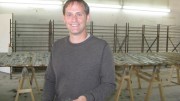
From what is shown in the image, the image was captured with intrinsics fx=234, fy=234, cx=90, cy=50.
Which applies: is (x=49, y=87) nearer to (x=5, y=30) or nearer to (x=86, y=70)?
(x=86, y=70)

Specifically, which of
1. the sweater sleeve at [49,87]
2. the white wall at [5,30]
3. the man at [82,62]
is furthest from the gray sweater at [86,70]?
the white wall at [5,30]

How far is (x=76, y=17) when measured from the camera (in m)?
1.31

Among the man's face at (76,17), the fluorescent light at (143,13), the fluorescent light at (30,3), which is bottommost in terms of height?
the man's face at (76,17)

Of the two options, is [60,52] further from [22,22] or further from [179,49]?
[179,49]

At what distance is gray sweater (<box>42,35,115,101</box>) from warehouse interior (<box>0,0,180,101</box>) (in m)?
4.01

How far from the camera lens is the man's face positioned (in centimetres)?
131

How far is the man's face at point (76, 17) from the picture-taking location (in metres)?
1.31

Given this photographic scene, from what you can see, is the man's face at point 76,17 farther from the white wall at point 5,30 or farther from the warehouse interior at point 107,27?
the white wall at point 5,30

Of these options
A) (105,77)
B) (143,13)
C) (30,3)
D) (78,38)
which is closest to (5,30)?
(30,3)

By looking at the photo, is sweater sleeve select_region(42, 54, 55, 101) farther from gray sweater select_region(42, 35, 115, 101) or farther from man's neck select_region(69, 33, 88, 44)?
man's neck select_region(69, 33, 88, 44)

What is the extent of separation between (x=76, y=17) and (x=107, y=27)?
250 inches

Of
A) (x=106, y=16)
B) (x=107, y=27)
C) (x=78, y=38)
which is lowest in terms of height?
(x=78, y=38)

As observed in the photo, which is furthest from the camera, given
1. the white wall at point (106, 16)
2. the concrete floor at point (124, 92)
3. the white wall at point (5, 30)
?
the white wall at point (106, 16)

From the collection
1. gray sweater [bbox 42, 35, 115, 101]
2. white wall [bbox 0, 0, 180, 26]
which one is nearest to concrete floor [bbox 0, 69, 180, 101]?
white wall [bbox 0, 0, 180, 26]
